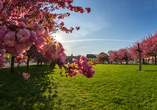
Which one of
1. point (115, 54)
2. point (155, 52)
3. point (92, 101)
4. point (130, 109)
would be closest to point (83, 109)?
point (92, 101)

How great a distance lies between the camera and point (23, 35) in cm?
112

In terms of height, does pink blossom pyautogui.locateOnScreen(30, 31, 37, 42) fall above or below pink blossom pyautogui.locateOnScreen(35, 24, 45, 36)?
below

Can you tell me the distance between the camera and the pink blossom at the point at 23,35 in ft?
3.61

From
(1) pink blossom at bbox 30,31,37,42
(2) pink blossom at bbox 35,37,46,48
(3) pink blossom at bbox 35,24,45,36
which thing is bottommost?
(2) pink blossom at bbox 35,37,46,48

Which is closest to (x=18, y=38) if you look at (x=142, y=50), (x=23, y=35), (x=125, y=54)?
(x=23, y=35)

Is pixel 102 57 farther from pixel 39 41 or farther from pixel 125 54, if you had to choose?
pixel 39 41

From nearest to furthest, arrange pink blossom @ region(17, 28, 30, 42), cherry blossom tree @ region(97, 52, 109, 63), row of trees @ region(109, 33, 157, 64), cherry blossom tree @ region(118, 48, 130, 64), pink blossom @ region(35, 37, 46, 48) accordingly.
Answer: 1. pink blossom @ region(17, 28, 30, 42)
2. pink blossom @ region(35, 37, 46, 48)
3. row of trees @ region(109, 33, 157, 64)
4. cherry blossom tree @ region(118, 48, 130, 64)
5. cherry blossom tree @ region(97, 52, 109, 63)

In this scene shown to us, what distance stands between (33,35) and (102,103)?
13.7 ft

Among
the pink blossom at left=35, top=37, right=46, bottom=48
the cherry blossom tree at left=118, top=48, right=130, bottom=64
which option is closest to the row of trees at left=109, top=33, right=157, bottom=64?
the cherry blossom tree at left=118, top=48, right=130, bottom=64

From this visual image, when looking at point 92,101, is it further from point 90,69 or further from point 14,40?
point 14,40

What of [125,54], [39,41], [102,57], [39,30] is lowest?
[39,41]

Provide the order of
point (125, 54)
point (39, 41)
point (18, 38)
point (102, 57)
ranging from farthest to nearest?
point (102, 57) < point (125, 54) < point (39, 41) < point (18, 38)

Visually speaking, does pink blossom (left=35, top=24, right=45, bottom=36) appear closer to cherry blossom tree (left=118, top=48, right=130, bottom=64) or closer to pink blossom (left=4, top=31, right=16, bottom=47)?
A: pink blossom (left=4, top=31, right=16, bottom=47)

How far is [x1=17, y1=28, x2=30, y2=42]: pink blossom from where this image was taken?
1.10 metres
